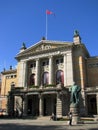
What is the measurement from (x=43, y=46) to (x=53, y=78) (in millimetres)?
10053

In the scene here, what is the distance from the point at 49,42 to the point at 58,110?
2019 cm

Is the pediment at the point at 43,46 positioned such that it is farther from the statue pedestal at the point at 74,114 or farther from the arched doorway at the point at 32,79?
the statue pedestal at the point at 74,114

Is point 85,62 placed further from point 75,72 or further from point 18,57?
point 18,57

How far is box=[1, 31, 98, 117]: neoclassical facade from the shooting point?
48.6m

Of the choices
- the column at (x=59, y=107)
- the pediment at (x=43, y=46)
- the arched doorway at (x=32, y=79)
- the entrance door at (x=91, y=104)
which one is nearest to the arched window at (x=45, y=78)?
the arched doorway at (x=32, y=79)

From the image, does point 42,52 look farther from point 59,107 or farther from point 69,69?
point 59,107

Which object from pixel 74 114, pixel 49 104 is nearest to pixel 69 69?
pixel 49 104

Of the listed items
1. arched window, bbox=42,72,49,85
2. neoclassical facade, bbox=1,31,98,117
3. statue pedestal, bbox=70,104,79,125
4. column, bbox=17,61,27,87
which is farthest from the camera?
column, bbox=17,61,27,87

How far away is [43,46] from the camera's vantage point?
5800 cm

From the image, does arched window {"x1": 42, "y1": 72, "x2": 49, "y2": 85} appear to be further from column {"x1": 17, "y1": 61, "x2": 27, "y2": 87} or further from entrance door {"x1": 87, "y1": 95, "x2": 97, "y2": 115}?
entrance door {"x1": 87, "y1": 95, "x2": 97, "y2": 115}

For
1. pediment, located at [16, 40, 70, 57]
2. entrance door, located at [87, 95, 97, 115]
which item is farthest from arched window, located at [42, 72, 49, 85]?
entrance door, located at [87, 95, 97, 115]

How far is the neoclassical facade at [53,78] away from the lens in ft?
159

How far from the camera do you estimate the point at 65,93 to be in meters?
47.9

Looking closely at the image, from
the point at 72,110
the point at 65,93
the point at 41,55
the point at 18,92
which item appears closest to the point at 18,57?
the point at 41,55
